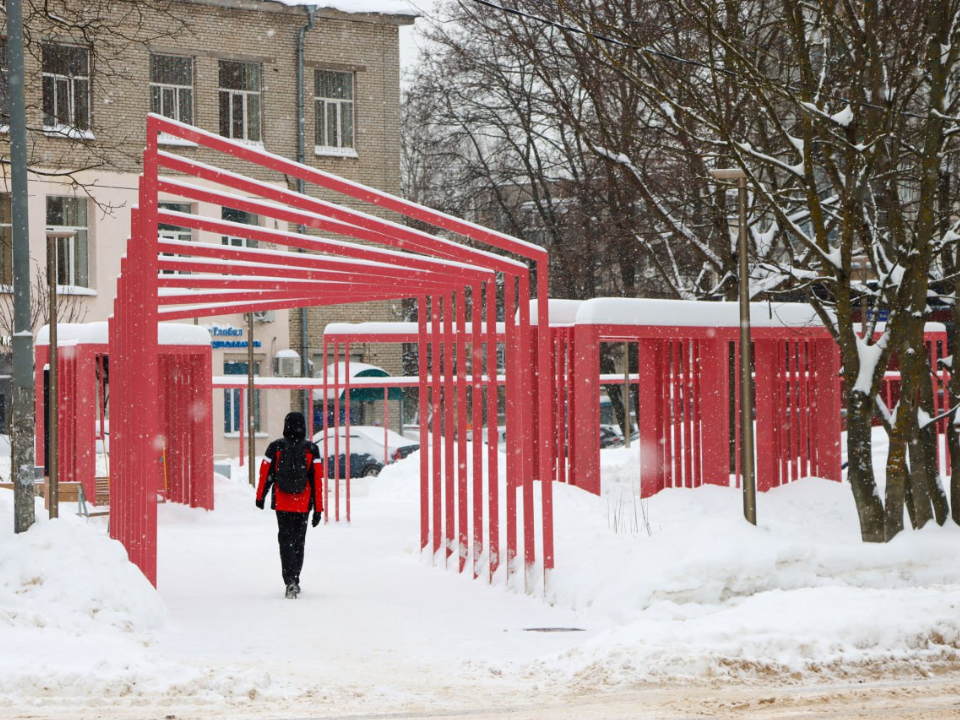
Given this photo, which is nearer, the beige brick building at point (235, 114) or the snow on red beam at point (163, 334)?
the snow on red beam at point (163, 334)

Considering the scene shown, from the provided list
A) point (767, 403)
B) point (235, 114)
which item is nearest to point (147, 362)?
point (767, 403)

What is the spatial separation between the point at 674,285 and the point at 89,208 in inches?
583

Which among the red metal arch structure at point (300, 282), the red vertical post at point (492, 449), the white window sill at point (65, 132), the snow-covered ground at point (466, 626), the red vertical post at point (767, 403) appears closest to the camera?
the snow-covered ground at point (466, 626)

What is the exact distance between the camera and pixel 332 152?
3256 cm

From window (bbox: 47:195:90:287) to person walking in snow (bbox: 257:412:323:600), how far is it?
2039cm

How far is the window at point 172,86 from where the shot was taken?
3061 centimetres

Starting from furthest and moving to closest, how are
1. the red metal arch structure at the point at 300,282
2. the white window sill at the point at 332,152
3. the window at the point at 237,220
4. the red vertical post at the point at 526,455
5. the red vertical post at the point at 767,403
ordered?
the white window sill at the point at 332,152 < the window at the point at 237,220 < the red vertical post at the point at 767,403 < the red vertical post at the point at 526,455 < the red metal arch structure at the point at 300,282

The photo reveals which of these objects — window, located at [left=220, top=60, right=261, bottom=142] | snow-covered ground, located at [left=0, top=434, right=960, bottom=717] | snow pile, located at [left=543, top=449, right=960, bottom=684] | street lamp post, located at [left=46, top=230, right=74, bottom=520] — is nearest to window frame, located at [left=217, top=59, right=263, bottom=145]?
window, located at [left=220, top=60, right=261, bottom=142]

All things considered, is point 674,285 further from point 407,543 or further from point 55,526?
point 55,526

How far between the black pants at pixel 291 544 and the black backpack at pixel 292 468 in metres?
0.20

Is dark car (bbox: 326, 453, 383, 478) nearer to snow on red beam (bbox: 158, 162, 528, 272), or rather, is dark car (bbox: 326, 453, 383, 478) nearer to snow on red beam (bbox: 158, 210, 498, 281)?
snow on red beam (bbox: 158, 210, 498, 281)

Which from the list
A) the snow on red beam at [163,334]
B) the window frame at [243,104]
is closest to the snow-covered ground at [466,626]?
the snow on red beam at [163,334]

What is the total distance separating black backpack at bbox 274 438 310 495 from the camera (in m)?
10.5

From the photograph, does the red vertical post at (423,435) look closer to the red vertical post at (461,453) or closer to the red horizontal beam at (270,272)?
the red vertical post at (461,453)
